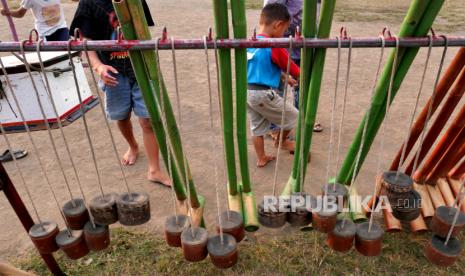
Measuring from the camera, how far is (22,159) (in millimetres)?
2863

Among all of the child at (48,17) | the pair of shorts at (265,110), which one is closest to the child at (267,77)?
the pair of shorts at (265,110)

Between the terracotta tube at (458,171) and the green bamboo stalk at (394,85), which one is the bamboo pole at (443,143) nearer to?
the terracotta tube at (458,171)

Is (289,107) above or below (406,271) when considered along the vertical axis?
above

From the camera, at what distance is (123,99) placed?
236 centimetres

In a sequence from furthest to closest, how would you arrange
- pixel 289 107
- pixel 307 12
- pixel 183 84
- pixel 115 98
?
1. pixel 183 84
2. pixel 289 107
3. pixel 115 98
4. pixel 307 12

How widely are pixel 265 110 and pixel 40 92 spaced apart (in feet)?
6.36

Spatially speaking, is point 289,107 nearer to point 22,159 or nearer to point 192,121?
point 192,121

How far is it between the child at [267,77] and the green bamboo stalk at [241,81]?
1.72 ft

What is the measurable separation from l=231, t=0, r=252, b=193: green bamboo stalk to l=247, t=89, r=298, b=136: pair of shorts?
707 millimetres

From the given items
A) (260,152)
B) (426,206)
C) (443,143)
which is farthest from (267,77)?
(426,206)

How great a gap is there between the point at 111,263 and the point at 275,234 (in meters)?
0.93

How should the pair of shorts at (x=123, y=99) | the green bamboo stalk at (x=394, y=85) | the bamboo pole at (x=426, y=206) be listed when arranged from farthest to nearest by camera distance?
the pair of shorts at (x=123, y=99) → the bamboo pole at (x=426, y=206) → the green bamboo stalk at (x=394, y=85)

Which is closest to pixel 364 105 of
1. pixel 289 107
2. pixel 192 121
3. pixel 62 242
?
pixel 289 107

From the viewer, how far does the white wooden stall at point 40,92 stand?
9.29 ft
